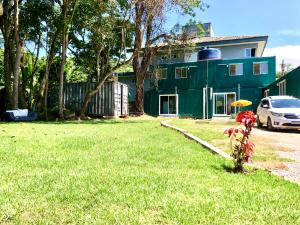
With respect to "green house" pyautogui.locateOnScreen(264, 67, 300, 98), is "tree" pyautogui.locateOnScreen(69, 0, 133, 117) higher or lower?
higher

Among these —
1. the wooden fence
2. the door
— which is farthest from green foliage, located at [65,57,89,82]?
the door

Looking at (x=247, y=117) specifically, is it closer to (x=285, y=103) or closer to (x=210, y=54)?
(x=285, y=103)

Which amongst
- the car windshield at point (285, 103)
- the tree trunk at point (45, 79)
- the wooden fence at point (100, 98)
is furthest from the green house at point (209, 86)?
the car windshield at point (285, 103)

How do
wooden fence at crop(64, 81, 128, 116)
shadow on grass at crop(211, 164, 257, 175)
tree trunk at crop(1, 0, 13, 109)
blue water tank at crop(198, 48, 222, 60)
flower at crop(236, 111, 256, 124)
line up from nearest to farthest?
1. shadow on grass at crop(211, 164, 257, 175)
2. flower at crop(236, 111, 256, 124)
3. tree trunk at crop(1, 0, 13, 109)
4. wooden fence at crop(64, 81, 128, 116)
5. blue water tank at crop(198, 48, 222, 60)

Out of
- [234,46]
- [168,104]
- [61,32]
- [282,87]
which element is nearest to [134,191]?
[61,32]

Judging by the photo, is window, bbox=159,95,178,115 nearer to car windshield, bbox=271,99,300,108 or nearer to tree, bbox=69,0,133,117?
tree, bbox=69,0,133,117

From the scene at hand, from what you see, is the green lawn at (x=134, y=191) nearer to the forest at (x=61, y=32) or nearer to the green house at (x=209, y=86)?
the forest at (x=61, y=32)

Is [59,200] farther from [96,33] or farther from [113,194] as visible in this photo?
[96,33]

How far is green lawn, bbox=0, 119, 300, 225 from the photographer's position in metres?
4.01

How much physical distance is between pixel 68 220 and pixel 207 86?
3498cm

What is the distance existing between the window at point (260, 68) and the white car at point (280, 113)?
16.1 m

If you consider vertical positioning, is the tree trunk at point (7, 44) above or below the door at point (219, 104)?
above

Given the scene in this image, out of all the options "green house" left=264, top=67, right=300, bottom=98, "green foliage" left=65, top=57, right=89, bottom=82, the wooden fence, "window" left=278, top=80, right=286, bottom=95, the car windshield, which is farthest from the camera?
"green foliage" left=65, top=57, right=89, bottom=82

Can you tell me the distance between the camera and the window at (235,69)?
37.3m
